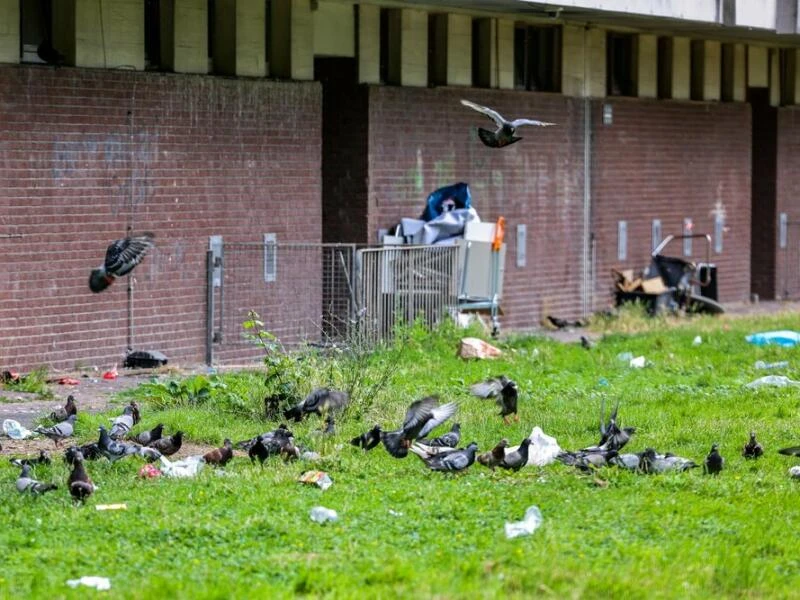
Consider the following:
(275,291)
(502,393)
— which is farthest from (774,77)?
(502,393)

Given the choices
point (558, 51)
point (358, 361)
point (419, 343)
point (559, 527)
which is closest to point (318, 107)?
point (419, 343)

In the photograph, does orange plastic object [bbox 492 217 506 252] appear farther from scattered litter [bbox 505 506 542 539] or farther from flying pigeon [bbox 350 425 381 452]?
scattered litter [bbox 505 506 542 539]

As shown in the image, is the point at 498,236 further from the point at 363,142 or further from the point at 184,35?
the point at 184,35

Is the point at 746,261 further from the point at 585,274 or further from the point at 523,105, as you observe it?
the point at 523,105

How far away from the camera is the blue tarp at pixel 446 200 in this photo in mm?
22328

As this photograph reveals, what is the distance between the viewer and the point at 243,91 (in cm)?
1972

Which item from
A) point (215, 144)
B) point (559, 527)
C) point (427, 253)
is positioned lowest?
point (559, 527)

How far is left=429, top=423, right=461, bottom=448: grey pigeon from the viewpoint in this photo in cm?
1205

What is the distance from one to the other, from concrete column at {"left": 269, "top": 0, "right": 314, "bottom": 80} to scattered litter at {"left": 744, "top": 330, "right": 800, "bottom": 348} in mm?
6937

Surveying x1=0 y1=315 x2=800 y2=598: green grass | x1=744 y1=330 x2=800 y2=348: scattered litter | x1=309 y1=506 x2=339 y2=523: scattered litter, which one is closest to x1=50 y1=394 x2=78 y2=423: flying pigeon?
x1=0 y1=315 x2=800 y2=598: green grass

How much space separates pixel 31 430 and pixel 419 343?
629cm

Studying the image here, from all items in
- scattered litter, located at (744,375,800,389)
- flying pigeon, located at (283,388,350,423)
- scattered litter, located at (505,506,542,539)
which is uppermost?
flying pigeon, located at (283,388,350,423)

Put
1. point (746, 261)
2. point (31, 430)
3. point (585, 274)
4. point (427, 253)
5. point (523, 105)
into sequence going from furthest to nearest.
→ point (746, 261) < point (585, 274) < point (523, 105) < point (427, 253) < point (31, 430)

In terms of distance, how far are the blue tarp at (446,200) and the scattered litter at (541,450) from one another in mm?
10437
